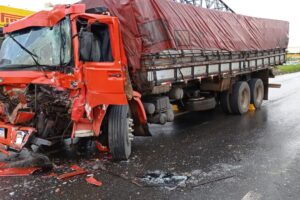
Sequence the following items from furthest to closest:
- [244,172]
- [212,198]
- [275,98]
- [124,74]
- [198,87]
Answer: [275,98], [198,87], [124,74], [244,172], [212,198]

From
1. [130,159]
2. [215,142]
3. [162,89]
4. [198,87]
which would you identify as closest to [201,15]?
[198,87]

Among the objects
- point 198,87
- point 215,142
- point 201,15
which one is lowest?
point 215,142

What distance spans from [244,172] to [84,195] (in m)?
2.38

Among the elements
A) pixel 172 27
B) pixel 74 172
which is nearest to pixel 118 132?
pixel 74 172

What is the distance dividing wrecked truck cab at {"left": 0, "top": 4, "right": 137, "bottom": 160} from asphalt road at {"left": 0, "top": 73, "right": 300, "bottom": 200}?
2.12ft

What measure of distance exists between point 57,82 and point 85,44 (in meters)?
0.71

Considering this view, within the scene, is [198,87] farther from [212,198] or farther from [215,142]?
[212,198]

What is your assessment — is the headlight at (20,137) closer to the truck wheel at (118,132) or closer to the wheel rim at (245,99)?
the truck wheel at (118,132)

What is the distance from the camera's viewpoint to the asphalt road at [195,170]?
4617 mm

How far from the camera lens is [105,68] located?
5.72 meters

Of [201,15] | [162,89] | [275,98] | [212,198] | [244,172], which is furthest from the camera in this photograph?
[275,98]

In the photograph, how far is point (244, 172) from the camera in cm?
538

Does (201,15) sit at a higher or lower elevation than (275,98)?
higher

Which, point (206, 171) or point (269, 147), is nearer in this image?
point (206, 171)
